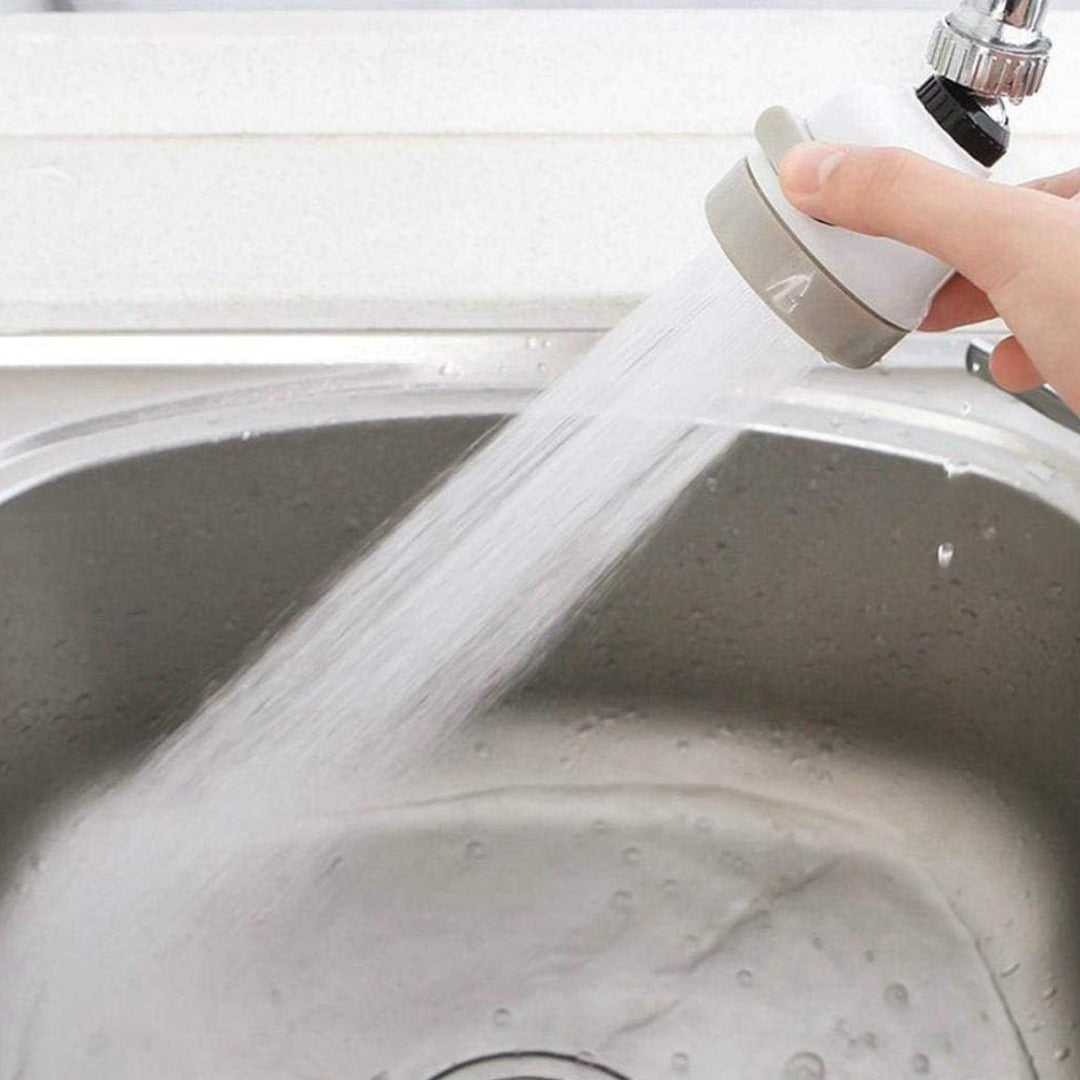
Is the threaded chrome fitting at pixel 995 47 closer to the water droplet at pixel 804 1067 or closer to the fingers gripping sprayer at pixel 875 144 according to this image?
the fingers gripping sprayer at pixel 875 144

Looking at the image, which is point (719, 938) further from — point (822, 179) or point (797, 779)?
point (822, 179)

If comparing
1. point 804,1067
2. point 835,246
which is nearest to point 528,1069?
point 804,1067

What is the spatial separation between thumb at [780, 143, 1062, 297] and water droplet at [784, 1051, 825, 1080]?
426mm

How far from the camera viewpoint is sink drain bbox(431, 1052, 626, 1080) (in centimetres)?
67

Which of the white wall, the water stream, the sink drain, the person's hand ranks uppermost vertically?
the white wall

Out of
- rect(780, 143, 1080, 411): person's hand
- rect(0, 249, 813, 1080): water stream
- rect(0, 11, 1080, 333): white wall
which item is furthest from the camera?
rect(0, 11, 1080, 333): white wall

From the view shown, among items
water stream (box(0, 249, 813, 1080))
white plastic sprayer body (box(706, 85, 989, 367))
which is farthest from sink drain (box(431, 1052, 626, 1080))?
white plastic sprayer body (box(706, 85, 989, 367))

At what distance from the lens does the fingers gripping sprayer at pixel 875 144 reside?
1.34 ft

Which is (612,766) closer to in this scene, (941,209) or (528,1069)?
(528,1069)

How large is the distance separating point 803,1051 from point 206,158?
0.59 metres

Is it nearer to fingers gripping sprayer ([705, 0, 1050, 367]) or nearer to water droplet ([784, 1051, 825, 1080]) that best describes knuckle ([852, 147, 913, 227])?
fingers gripping sprayer ([705, 0, 1050, 367])

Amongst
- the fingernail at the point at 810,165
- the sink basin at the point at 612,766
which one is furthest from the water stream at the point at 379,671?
the fingernail at the point at 810,165

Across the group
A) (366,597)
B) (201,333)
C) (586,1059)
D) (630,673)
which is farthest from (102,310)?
(586,1059)

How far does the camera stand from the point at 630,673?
80 cm
